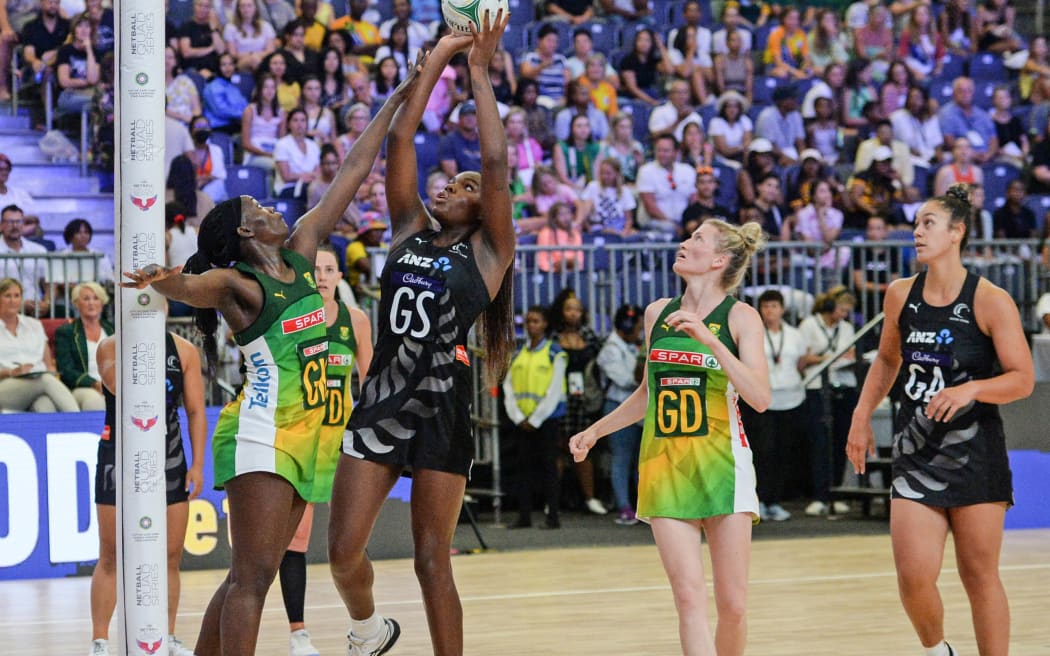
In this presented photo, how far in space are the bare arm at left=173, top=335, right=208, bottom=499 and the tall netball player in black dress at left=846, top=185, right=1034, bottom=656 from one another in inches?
128

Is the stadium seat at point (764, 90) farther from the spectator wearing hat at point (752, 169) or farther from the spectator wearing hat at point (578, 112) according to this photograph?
the spectator wearing hat at point (578, 112)

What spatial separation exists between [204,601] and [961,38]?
12.9 m

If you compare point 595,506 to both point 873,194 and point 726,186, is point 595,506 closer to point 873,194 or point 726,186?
point 726,186

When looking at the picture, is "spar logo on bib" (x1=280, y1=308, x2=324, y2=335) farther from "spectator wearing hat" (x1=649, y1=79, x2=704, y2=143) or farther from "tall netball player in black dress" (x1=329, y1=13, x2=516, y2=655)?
"spectator wearing hat" (x1=649, y1=79, x2=704, y2=143)

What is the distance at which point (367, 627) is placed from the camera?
19.4 feet

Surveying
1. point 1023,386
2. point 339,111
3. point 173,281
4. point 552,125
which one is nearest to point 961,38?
point 552,125

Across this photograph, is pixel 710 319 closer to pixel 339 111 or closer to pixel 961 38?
pixel 339 111

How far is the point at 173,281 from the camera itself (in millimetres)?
4734

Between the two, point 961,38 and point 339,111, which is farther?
point 961,38

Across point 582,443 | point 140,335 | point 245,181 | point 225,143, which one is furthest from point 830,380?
point 140,335

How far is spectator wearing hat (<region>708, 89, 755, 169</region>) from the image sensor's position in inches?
604

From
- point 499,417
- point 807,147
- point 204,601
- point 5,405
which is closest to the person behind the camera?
point 204,601

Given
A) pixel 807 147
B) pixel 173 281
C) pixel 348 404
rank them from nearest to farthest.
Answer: pixel 173 281 → pixel 348 404 → pixel 807 147

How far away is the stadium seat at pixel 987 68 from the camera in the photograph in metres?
17.7
